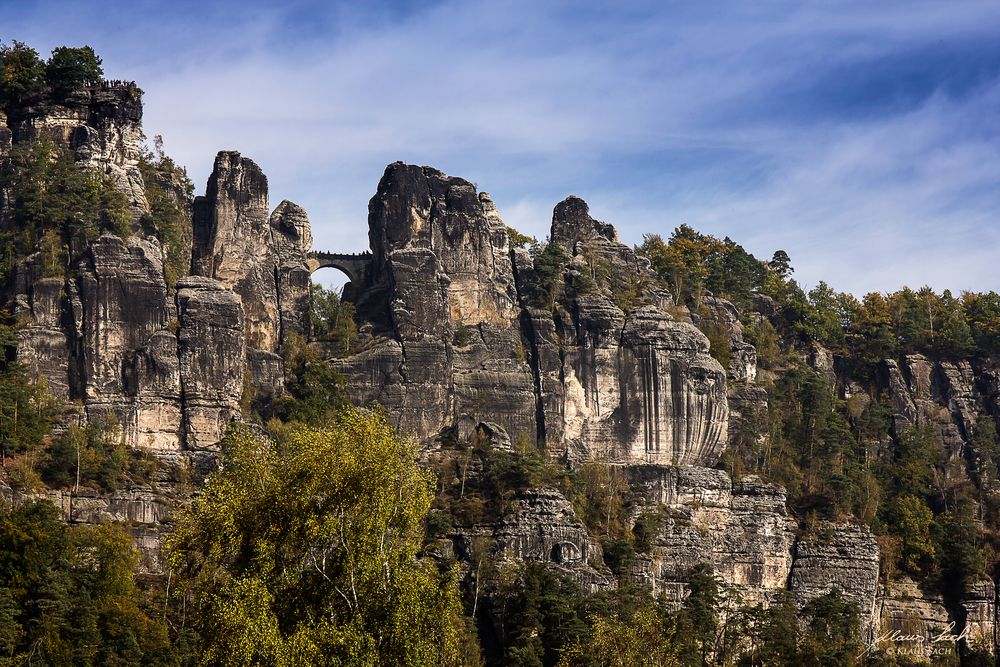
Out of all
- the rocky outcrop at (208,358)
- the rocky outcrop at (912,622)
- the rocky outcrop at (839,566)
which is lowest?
the rocky outcrop at (912,622)

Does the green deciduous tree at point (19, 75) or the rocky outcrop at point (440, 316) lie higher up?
the green deciduous tree at point (19, 75)

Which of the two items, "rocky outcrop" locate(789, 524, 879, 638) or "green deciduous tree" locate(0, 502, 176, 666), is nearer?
"green deciduous tree" locate(0, 502, 176, 666)

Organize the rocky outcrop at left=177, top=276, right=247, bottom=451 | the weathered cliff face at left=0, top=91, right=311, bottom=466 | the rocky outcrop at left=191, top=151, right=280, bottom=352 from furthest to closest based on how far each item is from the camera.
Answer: the rocky outcrop at left=191, top=151, right=280, bottom=352, the rocky outcrop at left=177, top=276, right=247, bottom=451, the weathered cliff face at left=0, top=91, right=311, bottom=466

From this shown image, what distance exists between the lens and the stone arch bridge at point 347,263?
85.4 m

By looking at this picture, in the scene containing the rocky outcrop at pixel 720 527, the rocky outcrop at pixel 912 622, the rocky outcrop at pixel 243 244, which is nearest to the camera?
the rocky outcrop at pixel 720 527

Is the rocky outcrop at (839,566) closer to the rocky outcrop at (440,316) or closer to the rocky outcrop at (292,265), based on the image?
Answer: the rocky outcrop at (440,316)

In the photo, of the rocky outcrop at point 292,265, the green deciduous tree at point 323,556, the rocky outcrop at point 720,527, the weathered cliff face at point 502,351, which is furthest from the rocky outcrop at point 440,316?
the green deciduous tree at point 323,556

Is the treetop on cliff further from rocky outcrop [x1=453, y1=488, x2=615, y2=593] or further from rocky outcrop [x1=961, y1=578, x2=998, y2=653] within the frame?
rocky outcrop [x1=961, y1=578, x2=998, y2=653]

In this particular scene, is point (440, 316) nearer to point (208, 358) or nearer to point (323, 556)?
point (208, 358)

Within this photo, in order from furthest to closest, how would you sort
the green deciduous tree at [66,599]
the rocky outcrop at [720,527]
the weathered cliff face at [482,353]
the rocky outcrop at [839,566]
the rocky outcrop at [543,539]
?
1. the rocky outcrop at [839,566]
2. the rocky outcrop at [720,527]
3. the weathered cliff face at [482,353]
4. the rocky outcrop at [543,539]
5. the green deciduous tree at [66,599]

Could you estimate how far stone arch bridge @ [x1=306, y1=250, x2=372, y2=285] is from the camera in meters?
85.4

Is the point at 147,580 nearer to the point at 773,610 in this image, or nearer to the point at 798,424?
Result: the point at 773,610

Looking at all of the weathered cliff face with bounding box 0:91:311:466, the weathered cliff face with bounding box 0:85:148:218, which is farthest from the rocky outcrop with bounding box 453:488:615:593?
the weathered cliff face with bounding box 0:85:148:218

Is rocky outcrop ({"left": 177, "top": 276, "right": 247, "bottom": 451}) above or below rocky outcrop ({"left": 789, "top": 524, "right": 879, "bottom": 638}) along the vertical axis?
above
